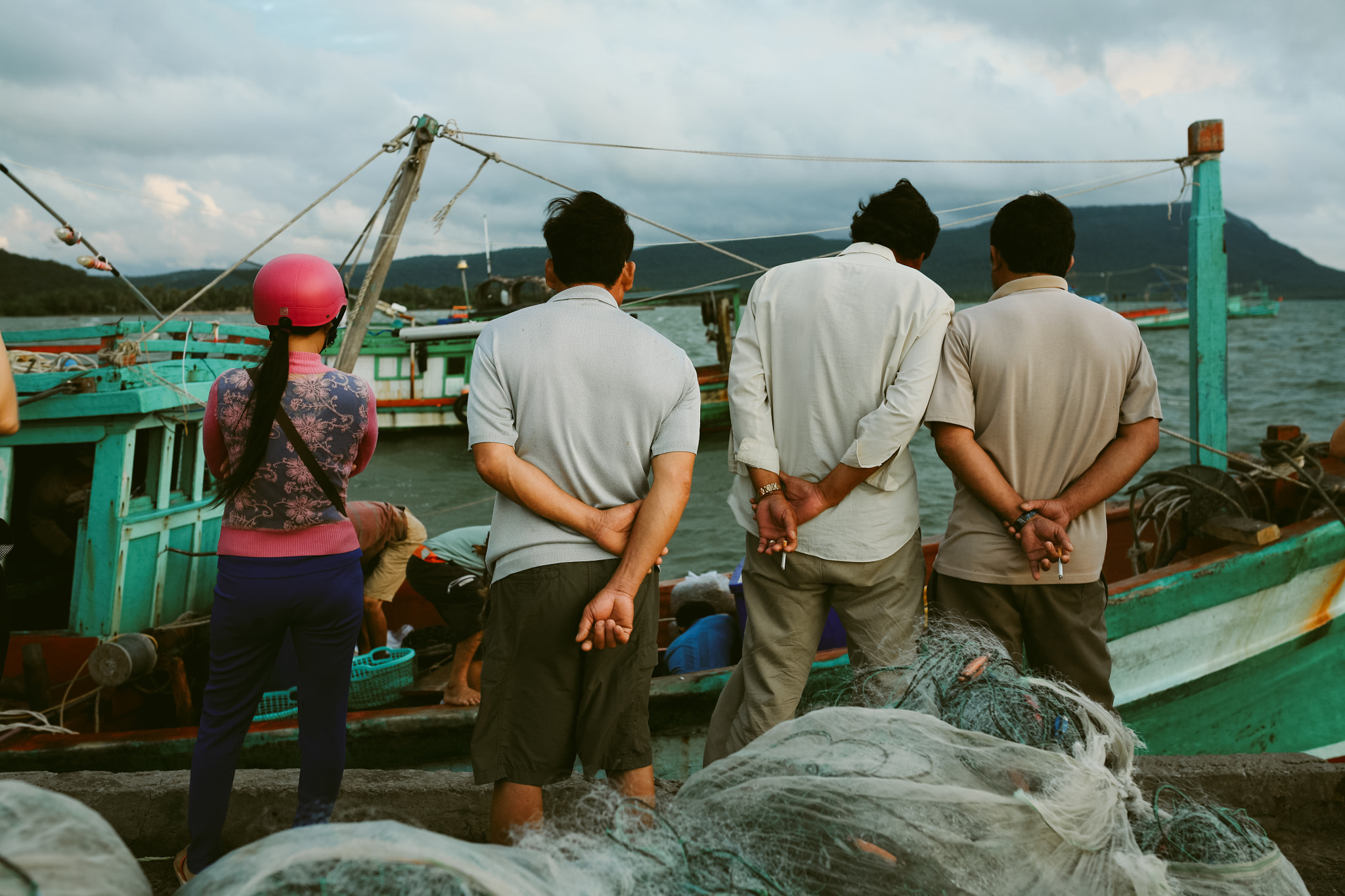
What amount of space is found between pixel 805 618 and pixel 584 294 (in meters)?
1.09

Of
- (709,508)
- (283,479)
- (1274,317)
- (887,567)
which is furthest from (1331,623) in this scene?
(1274,317)

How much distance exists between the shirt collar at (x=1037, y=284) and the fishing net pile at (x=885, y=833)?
1237mm

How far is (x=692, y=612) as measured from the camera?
15.1 feet

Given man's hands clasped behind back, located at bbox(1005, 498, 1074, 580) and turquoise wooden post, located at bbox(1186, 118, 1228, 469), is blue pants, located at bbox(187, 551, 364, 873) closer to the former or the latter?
man's hands clasped behind back, located at bbox(1005, 498, 1074, 580)

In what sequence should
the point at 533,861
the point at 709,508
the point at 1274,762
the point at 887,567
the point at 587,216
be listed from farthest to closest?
the point at 709,508 → the point at 1274,762 → the point at 887,567 → the point at 587,216 → the point at 533,861

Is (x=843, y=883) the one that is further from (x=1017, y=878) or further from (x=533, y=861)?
(x=533, y=861)

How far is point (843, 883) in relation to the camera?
1.38m

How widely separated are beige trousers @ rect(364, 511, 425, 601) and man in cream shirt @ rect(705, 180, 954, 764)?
2477 millimetres

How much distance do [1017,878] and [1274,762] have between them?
1.94 metres

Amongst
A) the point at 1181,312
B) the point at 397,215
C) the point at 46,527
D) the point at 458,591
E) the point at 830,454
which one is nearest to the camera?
the point at 830,454

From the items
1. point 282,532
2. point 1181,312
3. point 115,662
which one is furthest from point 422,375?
point 1181,312

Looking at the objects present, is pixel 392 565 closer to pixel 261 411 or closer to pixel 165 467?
pixel 165 467

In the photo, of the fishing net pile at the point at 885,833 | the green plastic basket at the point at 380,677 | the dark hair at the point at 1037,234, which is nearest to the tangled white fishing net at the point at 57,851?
the fishing net pile at the point at 885,833

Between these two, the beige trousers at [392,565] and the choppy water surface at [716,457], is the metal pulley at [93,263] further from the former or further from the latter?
the beige trousers at [392,565]
